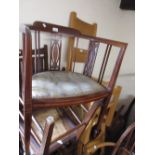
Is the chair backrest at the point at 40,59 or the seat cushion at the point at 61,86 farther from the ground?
the chair backrest at the point at 40,59

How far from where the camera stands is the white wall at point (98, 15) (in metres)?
1.08

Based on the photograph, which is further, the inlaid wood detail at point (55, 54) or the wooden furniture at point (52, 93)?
the inlaid wood detail at point (55, 54)

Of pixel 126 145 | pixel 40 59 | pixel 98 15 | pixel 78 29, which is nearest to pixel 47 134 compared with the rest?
pixel 40 59

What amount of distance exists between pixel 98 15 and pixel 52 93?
3.11 ft

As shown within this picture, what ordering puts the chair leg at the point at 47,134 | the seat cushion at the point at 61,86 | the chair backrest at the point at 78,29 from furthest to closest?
the chair backrest at the point at 78,29, the seat cushion at the point at 61,86, the chair leg at the point at 47,134

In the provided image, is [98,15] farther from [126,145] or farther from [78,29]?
[126,145]

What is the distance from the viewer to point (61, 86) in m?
0.81

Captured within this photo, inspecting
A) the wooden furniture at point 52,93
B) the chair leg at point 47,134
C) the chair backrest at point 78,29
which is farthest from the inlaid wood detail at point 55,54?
the chair leg at point 47,134

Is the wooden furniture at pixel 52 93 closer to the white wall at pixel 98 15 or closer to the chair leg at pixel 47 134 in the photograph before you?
the chair leg at pixel 47 134

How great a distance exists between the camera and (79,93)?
79 cm

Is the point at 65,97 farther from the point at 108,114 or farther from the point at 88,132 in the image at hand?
the point at 108,114

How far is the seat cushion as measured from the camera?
0.73 m
